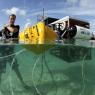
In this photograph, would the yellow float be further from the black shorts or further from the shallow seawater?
the black shorts

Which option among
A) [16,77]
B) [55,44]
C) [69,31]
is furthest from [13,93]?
[69,31]

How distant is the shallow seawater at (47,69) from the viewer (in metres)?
7.04

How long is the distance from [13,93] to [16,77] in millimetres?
334

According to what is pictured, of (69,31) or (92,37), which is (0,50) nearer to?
(69,31)

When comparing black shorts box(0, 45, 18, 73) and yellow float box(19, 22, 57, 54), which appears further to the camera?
yellow float box(19, 22, 57, 54)

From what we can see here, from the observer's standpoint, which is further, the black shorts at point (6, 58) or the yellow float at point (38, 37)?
the yellow float at point (38, 37)

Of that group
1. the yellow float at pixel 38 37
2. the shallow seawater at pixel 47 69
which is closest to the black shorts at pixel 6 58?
the shallow seawater at pixel 47 69

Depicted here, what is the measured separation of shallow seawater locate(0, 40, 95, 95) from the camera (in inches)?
277

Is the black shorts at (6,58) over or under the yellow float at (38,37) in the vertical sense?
under

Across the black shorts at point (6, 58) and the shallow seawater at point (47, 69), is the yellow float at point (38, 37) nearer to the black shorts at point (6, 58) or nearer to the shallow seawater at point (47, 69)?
the shallow seawater at point (47, 69)

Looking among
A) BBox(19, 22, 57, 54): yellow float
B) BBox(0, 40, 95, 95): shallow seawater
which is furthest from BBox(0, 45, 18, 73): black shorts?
BBox(19, 22, 57, 54): yellow float

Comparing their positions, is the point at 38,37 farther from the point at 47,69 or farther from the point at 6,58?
the point at 6,58

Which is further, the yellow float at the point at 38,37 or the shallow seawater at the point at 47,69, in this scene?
the yellow float at the point at 38,37

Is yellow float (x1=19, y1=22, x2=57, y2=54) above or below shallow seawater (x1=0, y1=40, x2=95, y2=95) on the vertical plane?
above
